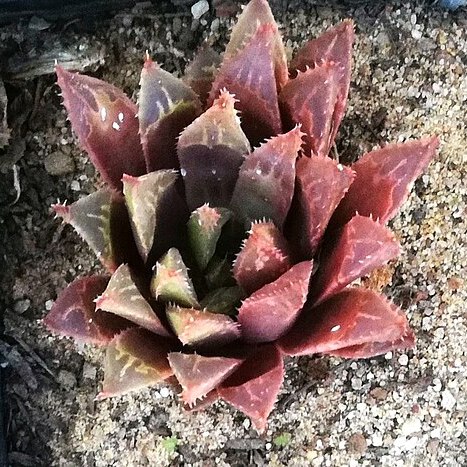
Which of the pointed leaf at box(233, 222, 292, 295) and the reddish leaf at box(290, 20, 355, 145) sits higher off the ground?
the reddish leaf at box(290, 20, 355, 145)

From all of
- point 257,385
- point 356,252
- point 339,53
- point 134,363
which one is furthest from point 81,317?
point 339,53

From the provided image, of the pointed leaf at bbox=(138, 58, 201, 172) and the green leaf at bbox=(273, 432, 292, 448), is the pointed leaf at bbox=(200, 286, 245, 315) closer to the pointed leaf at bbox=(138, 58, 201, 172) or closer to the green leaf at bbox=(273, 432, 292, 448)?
the pointed leaf at bbox=(138, 58, 201, 172)

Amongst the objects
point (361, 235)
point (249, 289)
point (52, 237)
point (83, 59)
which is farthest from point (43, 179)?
point (361, 235)

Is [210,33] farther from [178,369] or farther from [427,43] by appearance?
[178,369]

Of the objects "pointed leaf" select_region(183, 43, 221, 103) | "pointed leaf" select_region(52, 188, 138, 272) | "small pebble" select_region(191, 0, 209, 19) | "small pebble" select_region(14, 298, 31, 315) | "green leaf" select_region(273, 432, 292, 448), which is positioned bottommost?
"green leaf" select_region(273, 432, 292, 448)

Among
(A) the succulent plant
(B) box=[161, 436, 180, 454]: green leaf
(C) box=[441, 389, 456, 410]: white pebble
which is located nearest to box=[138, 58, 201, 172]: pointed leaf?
(A) the succulent plant

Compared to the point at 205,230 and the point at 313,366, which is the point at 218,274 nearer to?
the point at 205,230

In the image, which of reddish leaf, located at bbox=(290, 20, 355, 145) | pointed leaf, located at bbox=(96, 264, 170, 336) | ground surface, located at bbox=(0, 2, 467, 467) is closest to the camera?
pointed leaf, located at bbox=(96, 264, 170, 336)
